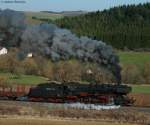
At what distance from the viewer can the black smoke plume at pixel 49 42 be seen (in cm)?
7269

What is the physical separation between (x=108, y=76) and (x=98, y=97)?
4.43 metres

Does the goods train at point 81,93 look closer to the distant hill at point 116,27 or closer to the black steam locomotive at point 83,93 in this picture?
the black steam locomotive at point 83,93

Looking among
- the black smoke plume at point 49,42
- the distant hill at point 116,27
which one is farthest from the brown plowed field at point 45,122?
the distant hill at point 116,27

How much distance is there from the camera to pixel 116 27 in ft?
592

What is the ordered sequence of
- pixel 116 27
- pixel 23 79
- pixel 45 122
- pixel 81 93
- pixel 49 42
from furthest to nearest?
pixel 116 27 → pixel 23 79 → pixel 49 42 → pixel 81 93 → pixel 45 122

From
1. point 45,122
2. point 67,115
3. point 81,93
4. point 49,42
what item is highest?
point 49,42

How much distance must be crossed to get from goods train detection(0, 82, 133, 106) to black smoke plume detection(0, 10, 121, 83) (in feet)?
11.6

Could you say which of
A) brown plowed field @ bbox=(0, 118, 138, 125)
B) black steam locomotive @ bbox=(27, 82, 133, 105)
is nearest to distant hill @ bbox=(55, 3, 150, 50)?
black steam locomotive @ bbox=(27, 82, 133, 105)

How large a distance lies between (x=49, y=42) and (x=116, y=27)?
109 meters

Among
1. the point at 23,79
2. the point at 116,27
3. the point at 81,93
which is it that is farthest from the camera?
the point at 116,27

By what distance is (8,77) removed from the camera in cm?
9738

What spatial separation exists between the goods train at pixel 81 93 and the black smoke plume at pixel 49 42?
3.54 meters

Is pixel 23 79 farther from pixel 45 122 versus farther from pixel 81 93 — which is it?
pixel 45 122

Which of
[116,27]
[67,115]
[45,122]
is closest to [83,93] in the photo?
[67,115]
